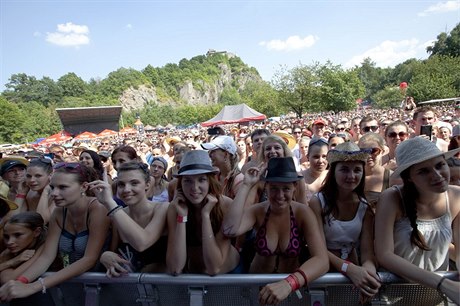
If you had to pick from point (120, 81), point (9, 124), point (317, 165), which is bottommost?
point (317, 165)

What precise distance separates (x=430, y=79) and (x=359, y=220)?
46665 millimetres

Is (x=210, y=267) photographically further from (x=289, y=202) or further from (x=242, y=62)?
(x=242, y=62)

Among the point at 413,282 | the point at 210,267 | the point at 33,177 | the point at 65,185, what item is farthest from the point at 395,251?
the point at 33,177

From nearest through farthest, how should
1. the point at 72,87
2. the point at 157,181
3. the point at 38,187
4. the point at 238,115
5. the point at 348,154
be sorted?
the point at 348,154 < the point at 38,187 < the point at 157,181 < the point at 238,115 < the point at 72,87

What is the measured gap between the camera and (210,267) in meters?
2.05

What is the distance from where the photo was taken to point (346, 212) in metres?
2.33

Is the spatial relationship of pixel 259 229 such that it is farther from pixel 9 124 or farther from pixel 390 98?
pixel 390 98

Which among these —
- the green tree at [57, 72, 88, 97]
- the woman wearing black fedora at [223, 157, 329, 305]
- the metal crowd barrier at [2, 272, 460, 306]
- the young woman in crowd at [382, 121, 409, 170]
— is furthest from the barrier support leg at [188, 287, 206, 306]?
the green tree at [57, 72, 88, 97]

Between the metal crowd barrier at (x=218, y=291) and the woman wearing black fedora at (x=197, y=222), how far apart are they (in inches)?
4.7

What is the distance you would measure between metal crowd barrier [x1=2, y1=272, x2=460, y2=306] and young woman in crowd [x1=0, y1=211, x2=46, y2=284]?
24 centimetres

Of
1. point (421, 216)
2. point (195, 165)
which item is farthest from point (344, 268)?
point (195, 165)

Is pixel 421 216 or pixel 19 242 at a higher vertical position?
pixel 421 216

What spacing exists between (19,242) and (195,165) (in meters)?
1.50

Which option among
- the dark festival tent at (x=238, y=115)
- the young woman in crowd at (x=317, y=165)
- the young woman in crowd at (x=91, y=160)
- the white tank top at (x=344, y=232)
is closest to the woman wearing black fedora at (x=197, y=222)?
the white tank top at (x=344, y=232)
